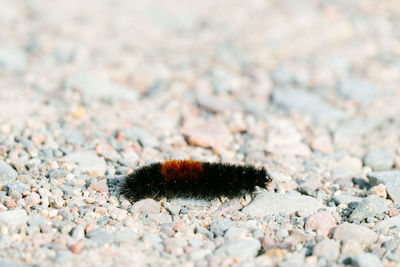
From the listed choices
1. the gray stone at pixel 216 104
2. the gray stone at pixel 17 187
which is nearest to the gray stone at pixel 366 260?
the gray stone at pixel 17 187

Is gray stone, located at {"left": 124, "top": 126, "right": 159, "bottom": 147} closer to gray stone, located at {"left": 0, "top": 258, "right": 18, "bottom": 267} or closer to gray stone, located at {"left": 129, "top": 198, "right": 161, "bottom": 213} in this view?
gray stone, located at {"left": 129, "top": 198, "right": 161, "bottom": 213}

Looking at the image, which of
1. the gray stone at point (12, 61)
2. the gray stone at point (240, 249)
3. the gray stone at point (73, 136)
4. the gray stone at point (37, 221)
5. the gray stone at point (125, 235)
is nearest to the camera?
the gray stone at point (240, 249)

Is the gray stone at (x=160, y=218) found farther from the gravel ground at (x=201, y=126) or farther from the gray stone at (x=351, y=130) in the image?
the gray stone at (x=351, y=130)

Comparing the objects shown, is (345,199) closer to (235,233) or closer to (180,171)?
(235,233)

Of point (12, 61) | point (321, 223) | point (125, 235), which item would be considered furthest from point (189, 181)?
point (12, 61)

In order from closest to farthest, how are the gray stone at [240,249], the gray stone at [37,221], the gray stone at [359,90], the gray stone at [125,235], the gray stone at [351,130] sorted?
1. the gray stone at [240,249]
2. the gray stone at [125,235]
3. the gray stone at [37,221]
4. the gray stone at [351,130]
5. the gray stone at [359,90]
